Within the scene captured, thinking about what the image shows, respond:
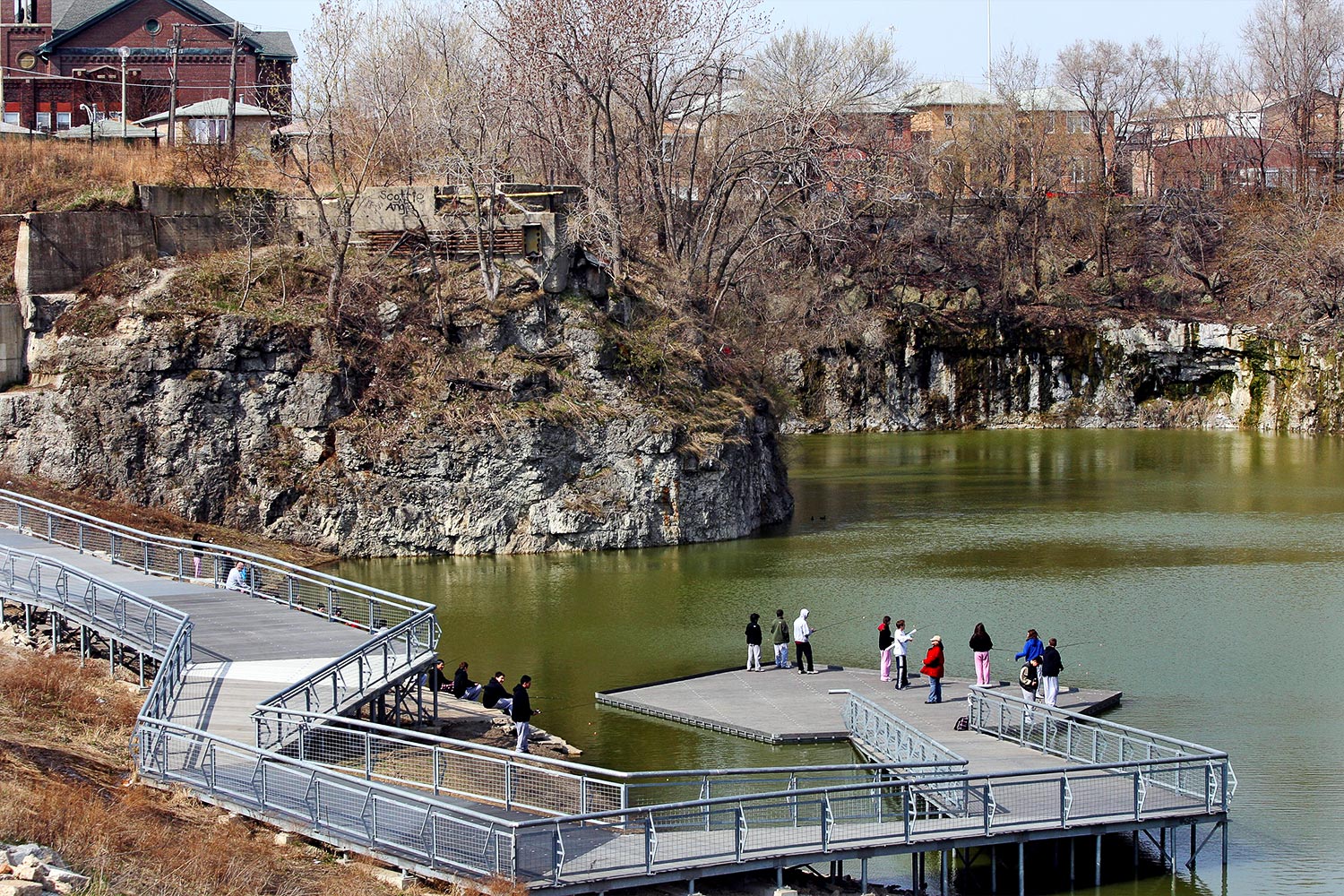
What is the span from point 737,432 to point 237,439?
1761cm

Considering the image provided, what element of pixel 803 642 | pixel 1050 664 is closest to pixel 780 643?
pixel 803 642

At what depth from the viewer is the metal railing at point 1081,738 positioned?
23859 millimetres

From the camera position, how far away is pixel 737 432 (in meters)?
54.2

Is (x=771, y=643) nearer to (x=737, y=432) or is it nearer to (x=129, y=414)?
(x=737, y=432)

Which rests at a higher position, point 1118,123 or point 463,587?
point 1118,123

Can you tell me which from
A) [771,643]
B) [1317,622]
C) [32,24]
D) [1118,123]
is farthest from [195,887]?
[1118,123]

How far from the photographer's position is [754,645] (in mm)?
32969

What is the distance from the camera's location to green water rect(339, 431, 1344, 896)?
27438 millimetres

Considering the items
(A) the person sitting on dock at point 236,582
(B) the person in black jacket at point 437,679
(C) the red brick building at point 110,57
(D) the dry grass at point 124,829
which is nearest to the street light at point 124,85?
(C) the red brick building at point 110,57

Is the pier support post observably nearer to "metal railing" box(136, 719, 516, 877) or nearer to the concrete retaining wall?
"metal railing" box(136, 719, 516, 877)

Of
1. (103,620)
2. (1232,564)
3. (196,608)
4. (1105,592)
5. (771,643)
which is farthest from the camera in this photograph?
(1232,564)

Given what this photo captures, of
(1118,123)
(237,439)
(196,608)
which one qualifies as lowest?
(196,608)

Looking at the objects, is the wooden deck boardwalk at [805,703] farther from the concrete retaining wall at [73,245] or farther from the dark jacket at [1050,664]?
the concrete retaining wall at [73,245]

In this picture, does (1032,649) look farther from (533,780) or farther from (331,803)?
(331,803)
